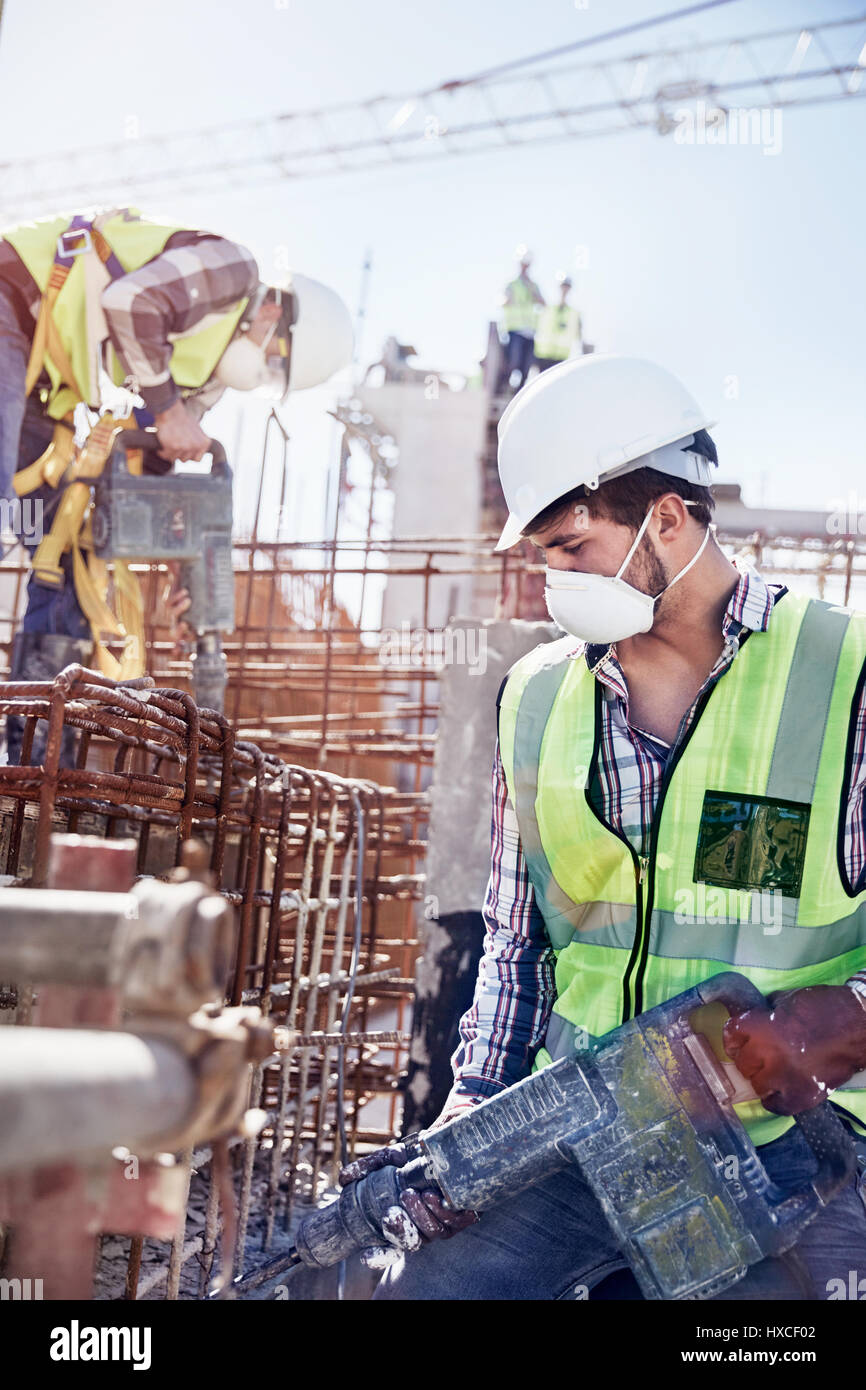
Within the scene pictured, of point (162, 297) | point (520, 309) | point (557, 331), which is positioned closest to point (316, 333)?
point (162, 297)

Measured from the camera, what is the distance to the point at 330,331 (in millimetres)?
5109

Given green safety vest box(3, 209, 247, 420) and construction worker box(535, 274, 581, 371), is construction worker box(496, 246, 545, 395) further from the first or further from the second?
green safety vest box(3, 209, 247, 420)

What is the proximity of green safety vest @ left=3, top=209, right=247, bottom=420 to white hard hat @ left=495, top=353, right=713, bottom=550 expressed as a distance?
8.08 ft

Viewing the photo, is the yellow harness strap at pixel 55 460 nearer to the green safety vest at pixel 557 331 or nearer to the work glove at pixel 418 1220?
the work glove at pixel 418 1220

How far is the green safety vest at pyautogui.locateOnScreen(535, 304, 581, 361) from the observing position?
1588 cm

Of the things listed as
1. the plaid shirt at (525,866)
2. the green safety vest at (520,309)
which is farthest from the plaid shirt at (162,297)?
the green safety vest at (520,309)

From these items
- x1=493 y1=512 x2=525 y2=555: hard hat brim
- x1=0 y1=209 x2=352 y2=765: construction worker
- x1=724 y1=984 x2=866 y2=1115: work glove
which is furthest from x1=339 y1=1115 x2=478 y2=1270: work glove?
x1=0 y1=209 x2=352 y2=765: construction worker

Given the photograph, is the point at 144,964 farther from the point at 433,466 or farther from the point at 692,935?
the point at 433,466

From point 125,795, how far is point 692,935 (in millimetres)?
1092

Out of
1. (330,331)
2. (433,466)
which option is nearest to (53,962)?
(330,331)

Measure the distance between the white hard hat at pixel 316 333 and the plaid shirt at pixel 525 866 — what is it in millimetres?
3066
